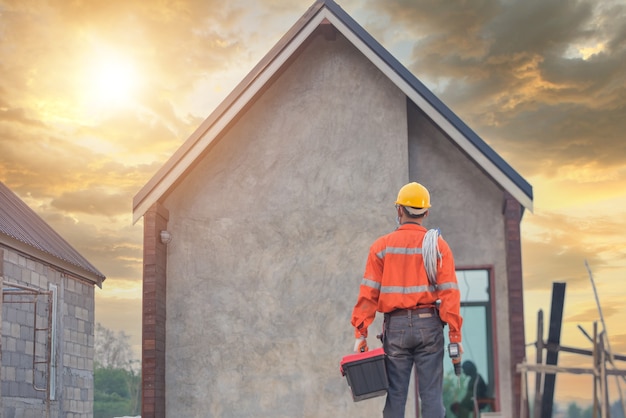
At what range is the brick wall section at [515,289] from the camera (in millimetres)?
13945

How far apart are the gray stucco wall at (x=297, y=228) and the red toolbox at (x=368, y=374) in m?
5.46

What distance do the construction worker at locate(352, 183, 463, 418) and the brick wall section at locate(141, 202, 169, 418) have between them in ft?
19.5

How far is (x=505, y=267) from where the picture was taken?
1482 cm

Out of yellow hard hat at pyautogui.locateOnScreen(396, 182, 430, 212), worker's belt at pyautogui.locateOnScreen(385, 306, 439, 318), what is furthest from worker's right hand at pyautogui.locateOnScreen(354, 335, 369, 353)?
yellow hard hat at pyautogui.locateOnScreen(396, 182, 430, 212)

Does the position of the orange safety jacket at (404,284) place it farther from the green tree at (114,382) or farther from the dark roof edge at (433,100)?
the green tree at (114,382)

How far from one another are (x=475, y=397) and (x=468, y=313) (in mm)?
1312

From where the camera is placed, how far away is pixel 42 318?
22.3m

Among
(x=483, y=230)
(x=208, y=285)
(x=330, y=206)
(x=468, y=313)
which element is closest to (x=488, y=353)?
(x=468, y=313)

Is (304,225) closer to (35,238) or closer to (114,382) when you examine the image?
(35,238)

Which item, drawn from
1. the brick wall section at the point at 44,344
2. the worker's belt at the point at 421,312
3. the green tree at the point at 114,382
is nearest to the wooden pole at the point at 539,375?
the worker's belt at the point at 421,312

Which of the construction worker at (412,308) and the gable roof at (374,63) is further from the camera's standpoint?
the gable roof at (374,63)

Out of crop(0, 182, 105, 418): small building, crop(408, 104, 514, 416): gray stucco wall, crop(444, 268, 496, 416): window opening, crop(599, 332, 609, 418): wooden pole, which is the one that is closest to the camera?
crop(444, 268, 496, 416): window opening

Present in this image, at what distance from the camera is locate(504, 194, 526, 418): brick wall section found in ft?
45.8

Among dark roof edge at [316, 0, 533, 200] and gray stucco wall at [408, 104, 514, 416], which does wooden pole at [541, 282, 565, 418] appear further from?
dark roof edge at [316, 0, 533, 200]
